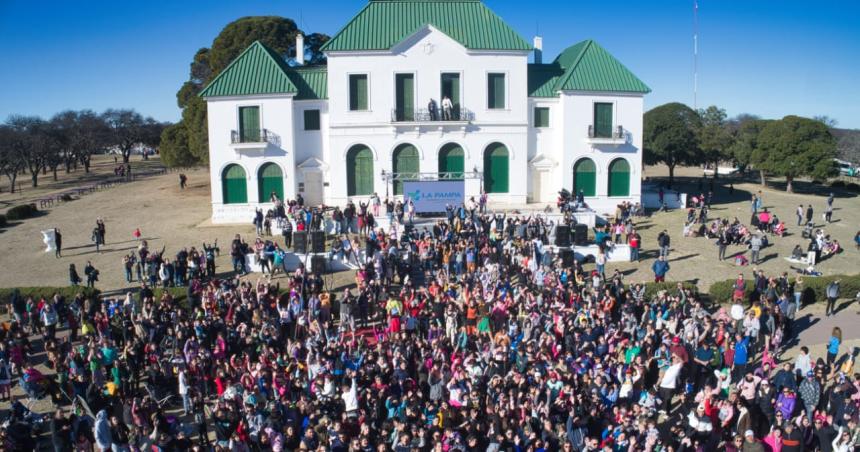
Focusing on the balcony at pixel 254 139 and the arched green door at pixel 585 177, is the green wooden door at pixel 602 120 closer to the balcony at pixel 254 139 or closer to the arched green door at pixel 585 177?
the arched green door at pixel 585 177

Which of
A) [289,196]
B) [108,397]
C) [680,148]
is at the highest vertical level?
[680,148]

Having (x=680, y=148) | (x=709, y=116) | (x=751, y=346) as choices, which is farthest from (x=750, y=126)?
(x=751, y=346)

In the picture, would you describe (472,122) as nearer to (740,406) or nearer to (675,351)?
(675,351)

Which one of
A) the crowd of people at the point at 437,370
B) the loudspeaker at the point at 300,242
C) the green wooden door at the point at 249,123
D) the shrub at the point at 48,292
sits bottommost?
the crowd of people at the point at 437,370

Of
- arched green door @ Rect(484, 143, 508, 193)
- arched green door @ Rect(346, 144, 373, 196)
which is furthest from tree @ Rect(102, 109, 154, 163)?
arched green door @ Rect(484, 143, 508, 193)

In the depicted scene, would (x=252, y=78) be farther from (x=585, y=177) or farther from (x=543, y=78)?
(x=585, y=177)

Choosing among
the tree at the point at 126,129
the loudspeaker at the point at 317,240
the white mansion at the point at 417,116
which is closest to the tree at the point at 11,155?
the tree at the point at 126,129
